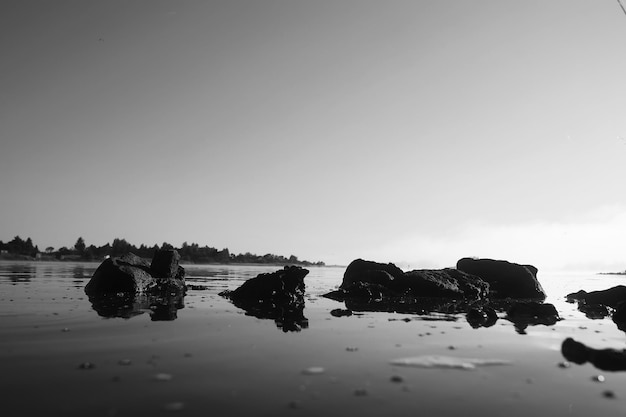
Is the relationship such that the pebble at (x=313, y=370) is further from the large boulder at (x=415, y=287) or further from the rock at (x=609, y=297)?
the rock at (x=609, y=297)

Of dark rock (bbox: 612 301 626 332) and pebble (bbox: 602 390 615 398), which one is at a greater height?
pebble (bbox: 602 390 615 398)

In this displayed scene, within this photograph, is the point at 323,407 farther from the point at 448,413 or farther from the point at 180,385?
the point at 180,385

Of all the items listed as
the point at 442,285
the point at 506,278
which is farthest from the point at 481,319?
the point at 506,278

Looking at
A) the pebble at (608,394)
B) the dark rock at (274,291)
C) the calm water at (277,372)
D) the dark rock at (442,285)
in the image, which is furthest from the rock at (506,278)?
Answer: the pebble at (608,394)

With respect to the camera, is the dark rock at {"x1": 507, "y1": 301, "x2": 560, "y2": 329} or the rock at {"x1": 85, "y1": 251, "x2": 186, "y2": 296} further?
the rock at {"x1": 85, "y1": 251, "x2": 186, "y2": 296}

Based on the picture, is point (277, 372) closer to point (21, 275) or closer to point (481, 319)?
point (481, 319)

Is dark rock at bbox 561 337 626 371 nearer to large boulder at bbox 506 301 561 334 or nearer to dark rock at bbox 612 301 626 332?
large boulder at bbox 506 301 561 334

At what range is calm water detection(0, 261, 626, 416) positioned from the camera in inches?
201

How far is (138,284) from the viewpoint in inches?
942

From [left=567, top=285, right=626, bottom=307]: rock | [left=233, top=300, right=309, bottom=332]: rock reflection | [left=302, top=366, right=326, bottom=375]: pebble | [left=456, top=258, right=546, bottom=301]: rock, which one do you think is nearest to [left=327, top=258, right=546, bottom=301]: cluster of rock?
[left=456, top=258, right=546, bottom=301]: rock

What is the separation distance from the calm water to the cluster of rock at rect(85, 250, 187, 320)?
6327 mm

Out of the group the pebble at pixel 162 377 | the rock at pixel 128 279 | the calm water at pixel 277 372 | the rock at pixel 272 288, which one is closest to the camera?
the calm water at pixel 277 372

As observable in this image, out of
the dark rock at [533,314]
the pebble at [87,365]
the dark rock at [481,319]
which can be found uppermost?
the pebble at [87,365]

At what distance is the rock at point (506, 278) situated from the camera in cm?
3130
